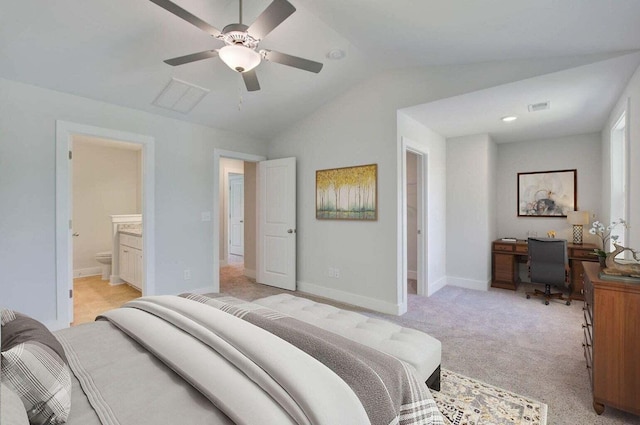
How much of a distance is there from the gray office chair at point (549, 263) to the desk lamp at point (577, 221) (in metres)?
0.80

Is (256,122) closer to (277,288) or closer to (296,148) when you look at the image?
(296,148)

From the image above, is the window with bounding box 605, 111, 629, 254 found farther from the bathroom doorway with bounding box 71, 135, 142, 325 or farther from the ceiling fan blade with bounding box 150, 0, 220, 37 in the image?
the bathroom doorway with bounding box 71, 135, 142, 325

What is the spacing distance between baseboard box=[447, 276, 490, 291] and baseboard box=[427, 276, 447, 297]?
107mm

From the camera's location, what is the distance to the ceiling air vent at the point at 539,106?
3.18 m

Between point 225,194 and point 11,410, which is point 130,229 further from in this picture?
point 11,410

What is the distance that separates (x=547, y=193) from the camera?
4664mm

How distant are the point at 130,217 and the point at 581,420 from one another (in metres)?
5.85

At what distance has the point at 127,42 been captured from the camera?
251 cm

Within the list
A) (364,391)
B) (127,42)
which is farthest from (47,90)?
(364,391)

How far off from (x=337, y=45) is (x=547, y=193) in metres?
4.05

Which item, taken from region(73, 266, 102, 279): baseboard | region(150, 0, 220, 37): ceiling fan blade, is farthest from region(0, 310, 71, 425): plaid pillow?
region(73, 266, 102, 279): baseboard

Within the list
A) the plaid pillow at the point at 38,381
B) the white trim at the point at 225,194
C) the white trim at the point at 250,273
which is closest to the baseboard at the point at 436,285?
the white trim at the point at 250,273

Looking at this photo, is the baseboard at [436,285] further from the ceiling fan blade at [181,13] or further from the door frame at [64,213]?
the door frame at [64,213]

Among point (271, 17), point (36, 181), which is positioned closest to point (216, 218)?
point (36, 181)
